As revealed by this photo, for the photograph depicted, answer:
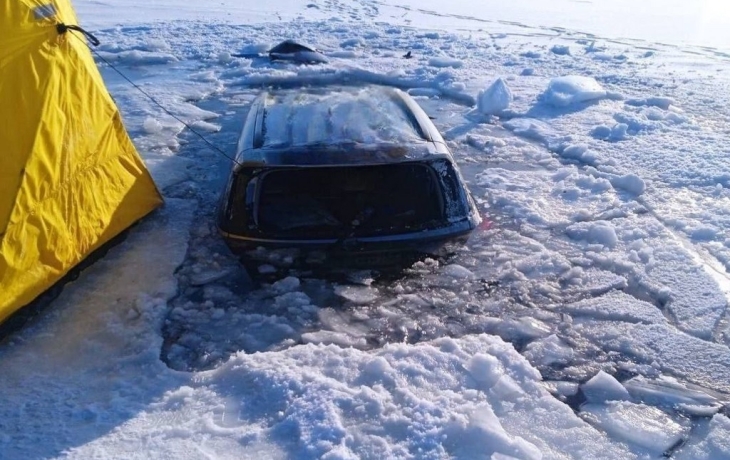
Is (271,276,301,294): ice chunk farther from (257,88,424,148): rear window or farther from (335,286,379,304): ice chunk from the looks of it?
(257,88,424,148): rear window

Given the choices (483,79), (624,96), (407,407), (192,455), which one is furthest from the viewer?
(483,79)

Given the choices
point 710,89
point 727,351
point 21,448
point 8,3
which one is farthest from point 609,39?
point 21,448

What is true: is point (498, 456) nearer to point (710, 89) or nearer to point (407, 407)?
Answer: point (407, 407)

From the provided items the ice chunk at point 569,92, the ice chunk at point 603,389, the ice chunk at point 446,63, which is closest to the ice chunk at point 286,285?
the ice chunk at point 603,389

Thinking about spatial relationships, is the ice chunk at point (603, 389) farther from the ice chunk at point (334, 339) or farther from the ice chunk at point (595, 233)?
the ice chunk at point (595, 233)

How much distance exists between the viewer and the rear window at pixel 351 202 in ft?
14.2

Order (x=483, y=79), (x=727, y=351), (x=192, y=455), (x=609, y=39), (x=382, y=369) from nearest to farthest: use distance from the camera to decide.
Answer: (x=192, y=455) → (x=382, y=369) → (x=727, y=351) → (x=483, y=79) → (x=609, y=39)

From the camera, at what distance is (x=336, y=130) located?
4.45 metres

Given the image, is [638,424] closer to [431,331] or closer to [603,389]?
[603,389]

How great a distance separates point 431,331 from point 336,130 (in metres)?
1.52

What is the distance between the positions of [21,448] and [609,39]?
17167 mm

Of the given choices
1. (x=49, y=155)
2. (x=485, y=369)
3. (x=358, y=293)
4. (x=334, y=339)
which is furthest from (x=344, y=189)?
(x=49, y=155)

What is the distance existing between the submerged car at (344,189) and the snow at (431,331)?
127 mm

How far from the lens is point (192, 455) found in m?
2.93
